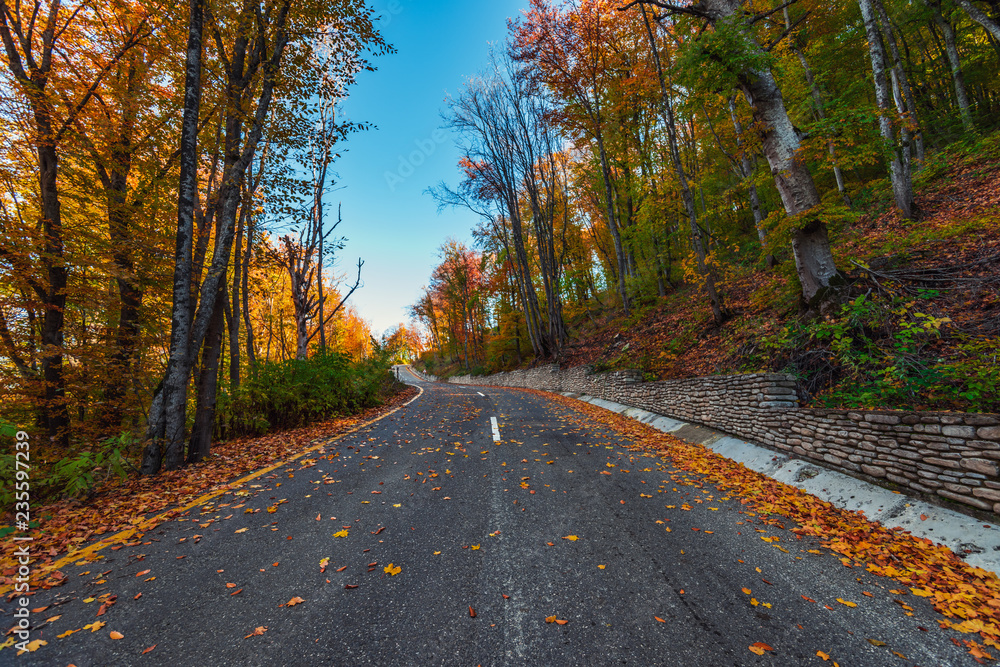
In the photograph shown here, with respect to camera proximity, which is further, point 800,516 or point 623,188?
point 623,188

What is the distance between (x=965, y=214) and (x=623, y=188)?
1116 centimetres

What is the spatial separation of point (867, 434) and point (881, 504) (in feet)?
2.37

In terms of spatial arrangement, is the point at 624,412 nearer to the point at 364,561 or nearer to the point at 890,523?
the point at 890,523

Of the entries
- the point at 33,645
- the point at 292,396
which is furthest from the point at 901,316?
the point at 292,396

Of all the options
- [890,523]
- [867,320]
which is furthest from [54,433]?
[867,320]

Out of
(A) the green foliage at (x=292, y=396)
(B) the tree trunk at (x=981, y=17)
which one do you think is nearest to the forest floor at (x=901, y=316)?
(B) the tree trunk at (x=981, y=17)

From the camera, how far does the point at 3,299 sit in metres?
5.03

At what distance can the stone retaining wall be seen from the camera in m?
2.87

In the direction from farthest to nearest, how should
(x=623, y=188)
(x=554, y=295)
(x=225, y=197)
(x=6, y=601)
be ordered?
(x=554, y=295), (x=623, y=188), (x=225, y=197), (x=6, y=601)

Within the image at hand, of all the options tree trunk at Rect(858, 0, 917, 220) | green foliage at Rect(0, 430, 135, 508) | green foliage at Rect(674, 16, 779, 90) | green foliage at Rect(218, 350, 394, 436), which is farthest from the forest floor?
green foliage at Rect(0, 430, 135, 508)

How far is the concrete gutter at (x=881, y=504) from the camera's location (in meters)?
2.64

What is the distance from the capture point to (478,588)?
2311 mm

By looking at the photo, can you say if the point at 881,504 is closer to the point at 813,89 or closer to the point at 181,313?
the point at 181,313

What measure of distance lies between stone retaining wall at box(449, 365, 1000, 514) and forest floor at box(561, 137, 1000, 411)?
44 cm
